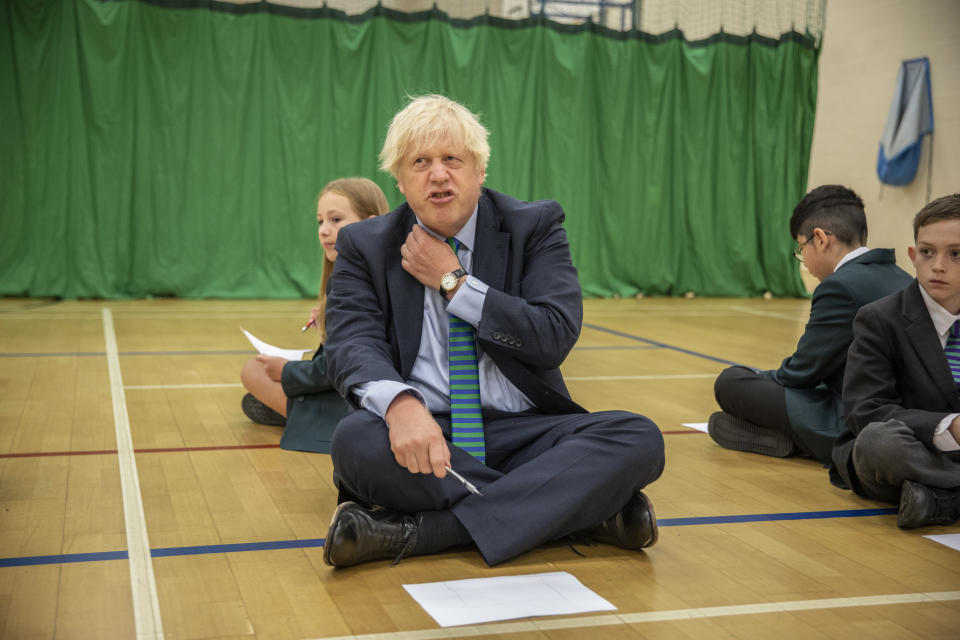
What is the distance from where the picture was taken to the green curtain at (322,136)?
672 cm

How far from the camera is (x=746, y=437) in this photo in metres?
2.99

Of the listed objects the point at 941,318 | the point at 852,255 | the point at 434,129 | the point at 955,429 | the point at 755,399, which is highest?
the point at 434,129

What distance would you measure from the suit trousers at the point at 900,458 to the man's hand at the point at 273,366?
1677 millimetres

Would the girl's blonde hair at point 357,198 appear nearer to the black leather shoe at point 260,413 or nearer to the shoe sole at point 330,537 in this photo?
the black leather shoe at point 260,413

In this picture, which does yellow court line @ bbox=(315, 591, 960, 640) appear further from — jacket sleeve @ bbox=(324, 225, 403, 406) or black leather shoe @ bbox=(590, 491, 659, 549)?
jacket sleeve @ bbox=(324, 225, 403, 406)

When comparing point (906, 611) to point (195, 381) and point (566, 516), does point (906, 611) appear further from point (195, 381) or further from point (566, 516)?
point (195, 381)

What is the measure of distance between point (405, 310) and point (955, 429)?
1248mm

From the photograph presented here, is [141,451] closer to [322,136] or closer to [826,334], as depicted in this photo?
[826,334]

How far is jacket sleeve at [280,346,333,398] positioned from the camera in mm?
2785

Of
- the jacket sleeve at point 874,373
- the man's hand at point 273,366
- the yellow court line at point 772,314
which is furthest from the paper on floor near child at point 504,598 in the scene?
the yellow court line at point 772,314

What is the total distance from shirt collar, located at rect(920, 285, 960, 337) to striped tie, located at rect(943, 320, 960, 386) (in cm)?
1

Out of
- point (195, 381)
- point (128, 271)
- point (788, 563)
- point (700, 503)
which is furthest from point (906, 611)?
point (128, 271)

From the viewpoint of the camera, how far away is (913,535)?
218 cm

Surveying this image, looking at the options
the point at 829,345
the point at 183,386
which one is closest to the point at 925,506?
the point at 829,345
